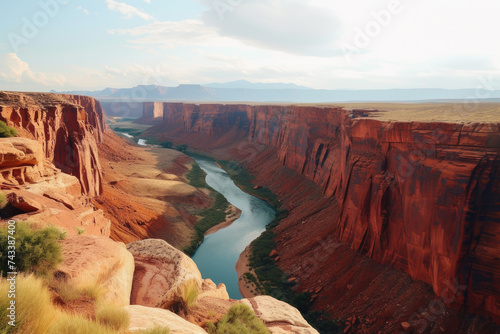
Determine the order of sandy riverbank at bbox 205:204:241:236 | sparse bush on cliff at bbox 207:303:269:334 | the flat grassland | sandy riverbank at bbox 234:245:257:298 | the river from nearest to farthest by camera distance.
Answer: sparse bush on cliff at bbox 207:303:269:334
the flat grassland
sandy riverbank at bbox 234:245:257:298
the river
sandy riverbank at bbox 205:204:241:236

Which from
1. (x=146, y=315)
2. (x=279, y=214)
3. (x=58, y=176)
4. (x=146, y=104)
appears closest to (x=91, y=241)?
(x=146, y=315)

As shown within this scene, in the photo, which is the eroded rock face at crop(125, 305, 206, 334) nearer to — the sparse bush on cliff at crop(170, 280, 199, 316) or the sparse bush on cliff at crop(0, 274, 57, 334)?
the sparse bush on cliff at crop(170, 280, 199, 316)

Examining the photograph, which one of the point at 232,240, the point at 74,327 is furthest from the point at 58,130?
the point at 74,327

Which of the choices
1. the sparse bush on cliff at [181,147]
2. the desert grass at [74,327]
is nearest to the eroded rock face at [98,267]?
the desert grass at [74,327]

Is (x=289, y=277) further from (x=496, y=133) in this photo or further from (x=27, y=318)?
(x=27, y=318)

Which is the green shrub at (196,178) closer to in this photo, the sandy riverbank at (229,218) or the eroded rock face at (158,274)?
the sandy riverbank at (229,218)

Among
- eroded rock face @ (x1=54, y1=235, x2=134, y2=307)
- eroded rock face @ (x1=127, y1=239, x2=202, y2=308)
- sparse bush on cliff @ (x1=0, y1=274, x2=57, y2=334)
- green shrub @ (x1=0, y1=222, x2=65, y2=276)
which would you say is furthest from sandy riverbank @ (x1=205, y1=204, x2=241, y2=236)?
sparse bush on cliff @ (x1=0, y1=274, x2=57, y2=334)
